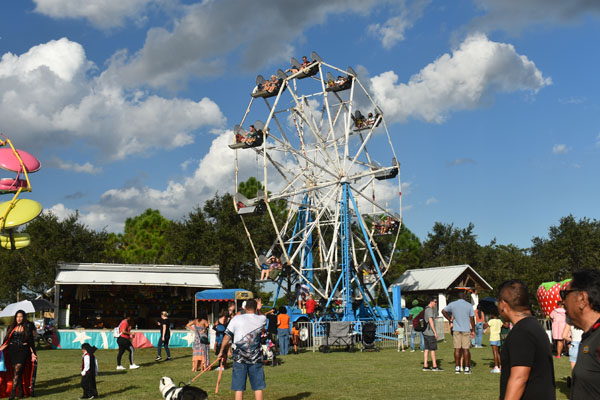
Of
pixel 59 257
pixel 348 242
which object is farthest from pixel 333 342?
pixel 59 257

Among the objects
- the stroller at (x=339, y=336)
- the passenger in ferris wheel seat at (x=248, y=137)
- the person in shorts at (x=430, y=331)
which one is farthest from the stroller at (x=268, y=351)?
the passenger in ferris wheel seat at (x=248, y=137)

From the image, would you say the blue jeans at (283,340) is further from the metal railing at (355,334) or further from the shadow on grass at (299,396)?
the shadow on grass at (299,396)

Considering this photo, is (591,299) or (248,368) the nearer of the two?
(591,299)

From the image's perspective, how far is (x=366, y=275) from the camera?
2889 centimetres

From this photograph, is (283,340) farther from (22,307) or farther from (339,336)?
(22,307)

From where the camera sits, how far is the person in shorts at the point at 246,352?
7.97m

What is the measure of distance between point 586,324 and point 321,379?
9870 millimetres

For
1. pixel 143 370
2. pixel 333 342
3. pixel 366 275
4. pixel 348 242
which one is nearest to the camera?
pixel 143 370

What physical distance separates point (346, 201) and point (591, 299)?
80.4 feet

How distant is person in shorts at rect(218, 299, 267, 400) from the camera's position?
797cm

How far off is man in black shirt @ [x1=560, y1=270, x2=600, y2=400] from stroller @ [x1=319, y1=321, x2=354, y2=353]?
58.5 feet

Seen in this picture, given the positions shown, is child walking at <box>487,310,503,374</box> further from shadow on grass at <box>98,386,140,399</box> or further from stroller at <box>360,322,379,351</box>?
shadow on grass at <box>98,386,140,399</box>

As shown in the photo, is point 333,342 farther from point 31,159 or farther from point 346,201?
point 31,159

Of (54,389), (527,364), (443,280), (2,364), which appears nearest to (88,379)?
(2,364)
